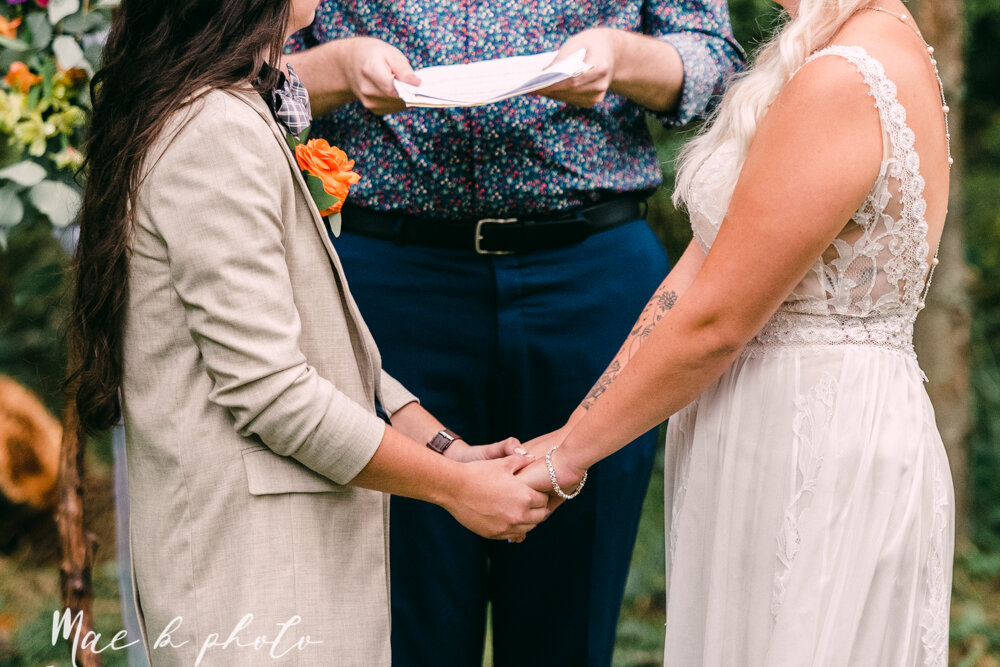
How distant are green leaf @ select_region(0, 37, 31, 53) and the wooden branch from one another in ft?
2.65

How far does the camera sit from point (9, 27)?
2.12 metres

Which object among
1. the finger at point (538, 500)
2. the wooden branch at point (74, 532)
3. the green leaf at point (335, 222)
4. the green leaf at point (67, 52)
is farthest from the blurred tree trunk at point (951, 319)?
the wooden branch at point (74, 532)

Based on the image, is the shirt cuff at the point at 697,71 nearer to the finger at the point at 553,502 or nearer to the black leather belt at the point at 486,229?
the black leather belt at the point at 486,229

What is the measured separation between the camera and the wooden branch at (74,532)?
2379 mm

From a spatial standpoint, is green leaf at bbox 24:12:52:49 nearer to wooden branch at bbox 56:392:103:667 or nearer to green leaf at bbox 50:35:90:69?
green leaf at bbox 50:35:90:69

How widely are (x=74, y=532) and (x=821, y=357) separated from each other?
1822mm

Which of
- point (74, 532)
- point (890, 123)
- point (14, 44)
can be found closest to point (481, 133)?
point (890, 123)

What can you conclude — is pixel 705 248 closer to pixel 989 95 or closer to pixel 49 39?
pixel 49 39

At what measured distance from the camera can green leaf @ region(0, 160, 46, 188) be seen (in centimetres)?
217

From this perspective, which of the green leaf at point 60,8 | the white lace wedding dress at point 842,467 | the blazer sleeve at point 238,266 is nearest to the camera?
the blazer sleeve at point 238,266

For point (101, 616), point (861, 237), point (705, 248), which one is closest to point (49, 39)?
point (705, 248)

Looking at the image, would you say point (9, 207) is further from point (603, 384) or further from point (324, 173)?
point (603, 384)

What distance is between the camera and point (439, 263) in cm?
226

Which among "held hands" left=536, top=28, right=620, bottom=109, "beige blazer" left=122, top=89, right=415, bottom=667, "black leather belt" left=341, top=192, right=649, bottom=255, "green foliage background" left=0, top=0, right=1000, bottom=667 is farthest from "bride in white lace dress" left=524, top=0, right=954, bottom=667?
"green foliage background" left=0, top=0, right=1000, bottom=667
